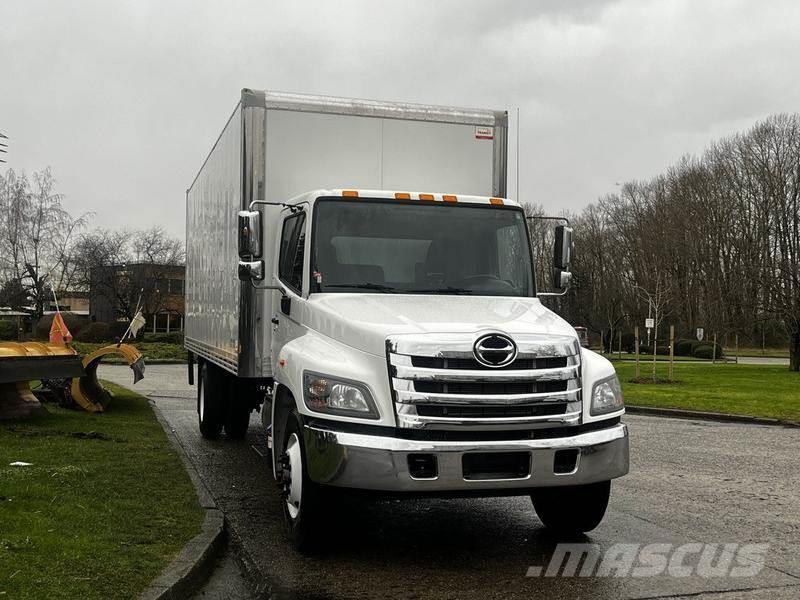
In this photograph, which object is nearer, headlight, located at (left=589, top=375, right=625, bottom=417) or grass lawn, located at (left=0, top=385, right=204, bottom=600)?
grass lawn, located at (left=0, top=385, right=204, bottom=600)

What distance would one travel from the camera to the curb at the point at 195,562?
16.1 feet

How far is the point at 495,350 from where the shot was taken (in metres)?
5.71

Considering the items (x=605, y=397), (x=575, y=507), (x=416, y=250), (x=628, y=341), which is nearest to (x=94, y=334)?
(x=628, y=341)

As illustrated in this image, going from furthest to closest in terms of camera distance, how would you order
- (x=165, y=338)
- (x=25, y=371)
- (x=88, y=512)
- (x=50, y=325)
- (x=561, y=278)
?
(x=165, y=338)
(x=50, y=325)
(x=25, y=371)
(x=561, y=278)
(x=88, y=512)

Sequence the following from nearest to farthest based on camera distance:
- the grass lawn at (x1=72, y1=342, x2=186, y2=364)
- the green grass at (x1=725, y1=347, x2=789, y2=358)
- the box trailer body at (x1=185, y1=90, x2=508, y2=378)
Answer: the box trailer body at (x1=185, y1=90, x2=508, y2=378), the grass lawn at (x1=72, y1=342, x2=186, y2=364), the green grass at (x1=725, y1=347, x2=789, y2=358)

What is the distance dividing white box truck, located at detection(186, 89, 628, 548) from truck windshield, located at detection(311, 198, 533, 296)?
0.01 m

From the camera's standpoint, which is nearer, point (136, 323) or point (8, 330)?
A: point (136, 323)

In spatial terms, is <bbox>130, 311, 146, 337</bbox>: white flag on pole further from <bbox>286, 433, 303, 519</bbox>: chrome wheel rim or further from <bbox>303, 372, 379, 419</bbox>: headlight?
<bbox>303, 372, 379, 419</bbox>: headlight

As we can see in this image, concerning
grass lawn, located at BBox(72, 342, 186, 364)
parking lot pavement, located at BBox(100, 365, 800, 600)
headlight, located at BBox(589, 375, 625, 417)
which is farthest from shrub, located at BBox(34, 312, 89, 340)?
headlight, located at BBox(589, 375, 625, 417)

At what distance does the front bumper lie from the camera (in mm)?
5527

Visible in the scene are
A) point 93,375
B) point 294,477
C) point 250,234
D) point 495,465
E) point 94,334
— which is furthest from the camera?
point 94,334

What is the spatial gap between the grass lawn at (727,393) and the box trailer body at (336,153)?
36.8 ft

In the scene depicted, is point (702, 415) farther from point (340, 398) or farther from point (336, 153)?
point (340, 398)

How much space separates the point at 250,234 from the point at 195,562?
2719 mm
